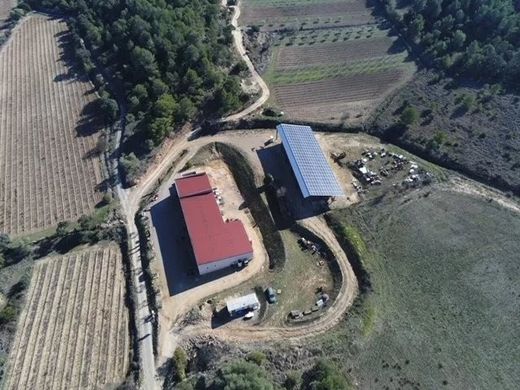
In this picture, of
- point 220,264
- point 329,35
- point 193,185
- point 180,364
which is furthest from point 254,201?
point 329,35

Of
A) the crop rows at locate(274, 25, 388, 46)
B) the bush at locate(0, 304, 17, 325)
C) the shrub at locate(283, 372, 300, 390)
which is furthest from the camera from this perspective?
the crop rows at locate(274, 25, 388, 46)

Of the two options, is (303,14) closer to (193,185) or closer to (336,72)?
(336,72)

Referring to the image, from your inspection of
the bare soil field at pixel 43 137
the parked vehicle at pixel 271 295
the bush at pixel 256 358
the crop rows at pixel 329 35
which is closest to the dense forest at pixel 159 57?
the bare soil field at pixel 43 137

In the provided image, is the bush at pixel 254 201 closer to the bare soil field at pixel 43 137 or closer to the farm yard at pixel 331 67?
the farm yard at pixel 331 67

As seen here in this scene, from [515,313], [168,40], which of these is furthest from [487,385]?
[168,40]

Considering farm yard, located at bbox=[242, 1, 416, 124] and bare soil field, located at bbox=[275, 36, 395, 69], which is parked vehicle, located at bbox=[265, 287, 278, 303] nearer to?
farm yard, located at bbox=[242, 1, 416, 124]

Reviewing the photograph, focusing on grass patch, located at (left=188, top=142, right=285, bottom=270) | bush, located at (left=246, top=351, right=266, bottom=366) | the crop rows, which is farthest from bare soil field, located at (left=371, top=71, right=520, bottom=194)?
bush, located at (left=246, top=351, right=266, bottom=366)

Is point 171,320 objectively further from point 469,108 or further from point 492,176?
point 469,108
